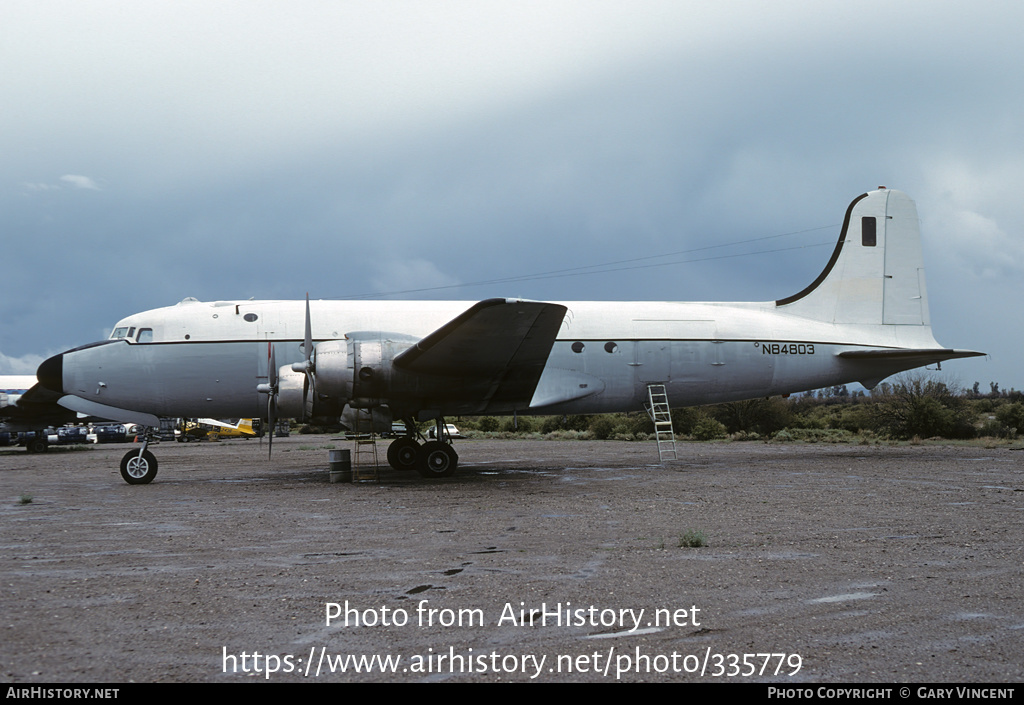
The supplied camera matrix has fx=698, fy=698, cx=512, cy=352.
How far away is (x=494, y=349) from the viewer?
40.5 ft

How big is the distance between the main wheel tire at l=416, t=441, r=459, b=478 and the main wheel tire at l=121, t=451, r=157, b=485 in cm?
518

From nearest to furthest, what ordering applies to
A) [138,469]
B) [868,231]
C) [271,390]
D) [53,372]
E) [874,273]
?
1. [271,390]
2. [53,372]
3. [138,469]
4. [874,273]
5. [868,231]

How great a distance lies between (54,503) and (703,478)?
11.2m

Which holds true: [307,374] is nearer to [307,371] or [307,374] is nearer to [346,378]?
[307,371]

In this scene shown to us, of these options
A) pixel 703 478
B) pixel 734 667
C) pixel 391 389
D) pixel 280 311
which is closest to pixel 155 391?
pixel 280 311

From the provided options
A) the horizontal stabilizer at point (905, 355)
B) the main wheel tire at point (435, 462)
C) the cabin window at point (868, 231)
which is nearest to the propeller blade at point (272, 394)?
the main wheel tire at point (435, 462)

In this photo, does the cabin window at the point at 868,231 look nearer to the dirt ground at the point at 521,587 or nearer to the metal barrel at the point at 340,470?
the dirt ground at the point at 521,587

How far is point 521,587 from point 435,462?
A: 8.71 meters

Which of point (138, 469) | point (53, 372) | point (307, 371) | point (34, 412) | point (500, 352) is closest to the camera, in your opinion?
point (500, 352)

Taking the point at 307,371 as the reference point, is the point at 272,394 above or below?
below

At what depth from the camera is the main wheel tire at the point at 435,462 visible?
13766 millimetres

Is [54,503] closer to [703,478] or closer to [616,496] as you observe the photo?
[616,496]

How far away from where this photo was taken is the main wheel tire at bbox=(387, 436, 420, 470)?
627 inches

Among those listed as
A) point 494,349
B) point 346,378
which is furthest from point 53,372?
point 494,349
